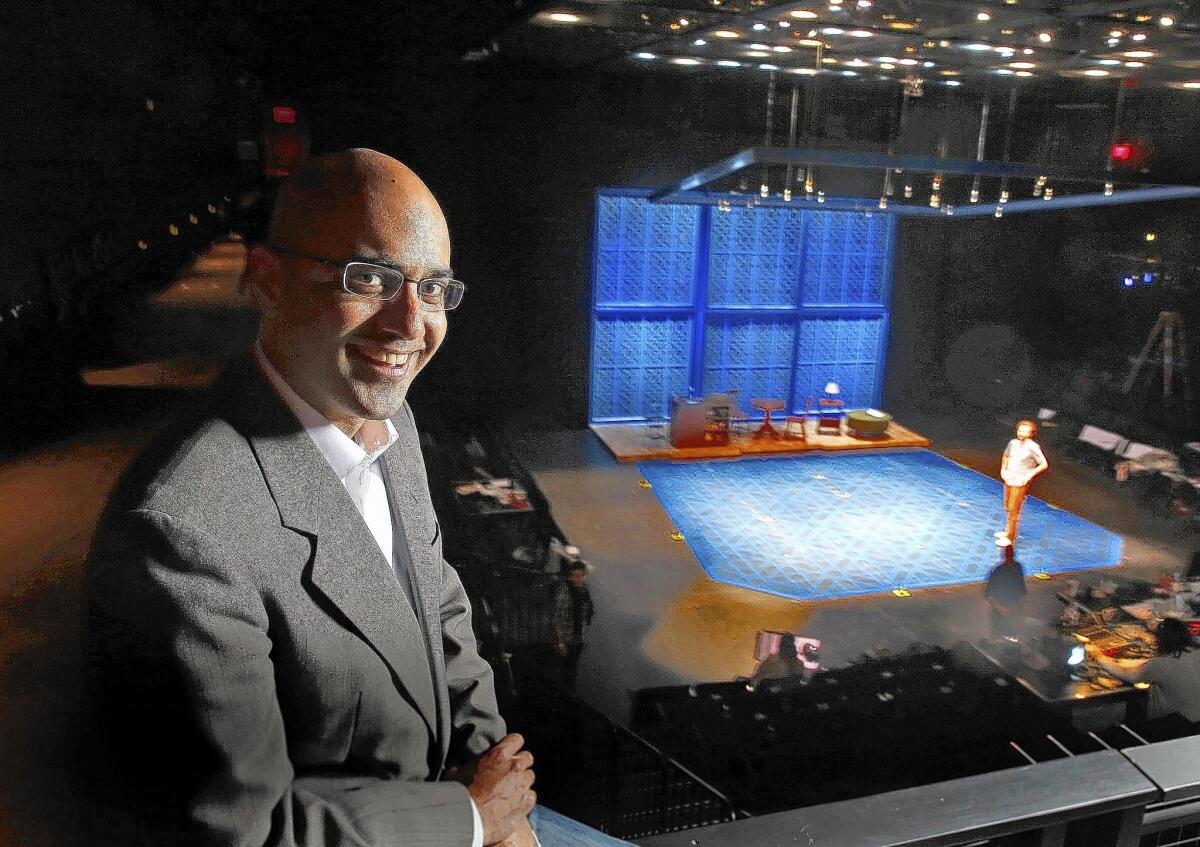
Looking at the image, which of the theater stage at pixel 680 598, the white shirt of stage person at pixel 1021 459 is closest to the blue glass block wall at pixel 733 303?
the theater stage at pixel 680 598

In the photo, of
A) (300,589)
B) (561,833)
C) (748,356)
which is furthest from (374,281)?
(748,356)

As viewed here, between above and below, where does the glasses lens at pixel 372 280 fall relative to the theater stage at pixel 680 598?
above

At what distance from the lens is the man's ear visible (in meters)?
1.00

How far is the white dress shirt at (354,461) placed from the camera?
40.3 inches

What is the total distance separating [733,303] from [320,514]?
1651 mm

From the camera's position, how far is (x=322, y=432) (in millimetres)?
1051

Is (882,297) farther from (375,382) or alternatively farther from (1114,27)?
(375,382)

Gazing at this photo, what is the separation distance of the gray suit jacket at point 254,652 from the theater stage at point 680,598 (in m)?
1.14

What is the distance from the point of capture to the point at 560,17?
6.14ft

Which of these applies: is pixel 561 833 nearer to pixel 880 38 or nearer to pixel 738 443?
pixel 738 443

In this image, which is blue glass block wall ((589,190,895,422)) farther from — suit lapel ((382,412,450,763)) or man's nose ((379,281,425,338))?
man's nose ((379,281,425,338))

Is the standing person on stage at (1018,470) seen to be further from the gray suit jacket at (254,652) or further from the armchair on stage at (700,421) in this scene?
the gray suit jacket at (254,652)

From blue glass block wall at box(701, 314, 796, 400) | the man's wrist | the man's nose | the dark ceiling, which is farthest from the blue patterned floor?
the man's nose

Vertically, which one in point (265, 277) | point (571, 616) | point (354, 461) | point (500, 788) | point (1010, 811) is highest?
point (265, 277)
